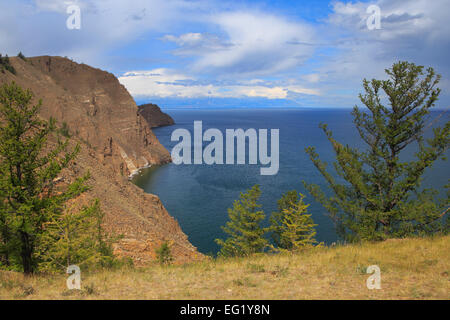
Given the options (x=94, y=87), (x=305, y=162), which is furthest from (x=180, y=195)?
(x=94, y=87)

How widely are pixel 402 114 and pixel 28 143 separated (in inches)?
628

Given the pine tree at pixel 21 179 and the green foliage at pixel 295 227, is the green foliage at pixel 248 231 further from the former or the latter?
the pine tree at pixel 21 179

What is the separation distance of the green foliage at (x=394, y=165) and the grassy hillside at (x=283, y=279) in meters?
1.96

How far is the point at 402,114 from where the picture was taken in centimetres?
1284

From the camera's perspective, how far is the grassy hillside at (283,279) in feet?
24.9

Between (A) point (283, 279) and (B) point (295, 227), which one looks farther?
(B) point (295, 227)

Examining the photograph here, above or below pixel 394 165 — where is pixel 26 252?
below

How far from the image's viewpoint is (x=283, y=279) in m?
8.68

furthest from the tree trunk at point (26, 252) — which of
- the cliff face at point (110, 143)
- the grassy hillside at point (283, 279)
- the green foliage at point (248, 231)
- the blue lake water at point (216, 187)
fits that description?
the blue lake water at point (216, 187)

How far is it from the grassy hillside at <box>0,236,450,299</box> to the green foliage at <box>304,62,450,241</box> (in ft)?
6.44

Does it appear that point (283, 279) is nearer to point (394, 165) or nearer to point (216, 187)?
point (394, 165)

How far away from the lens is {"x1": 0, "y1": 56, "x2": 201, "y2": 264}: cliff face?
26078mm

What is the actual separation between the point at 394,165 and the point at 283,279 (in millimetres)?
8370

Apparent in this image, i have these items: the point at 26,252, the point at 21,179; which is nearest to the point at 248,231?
the point at 26,252
